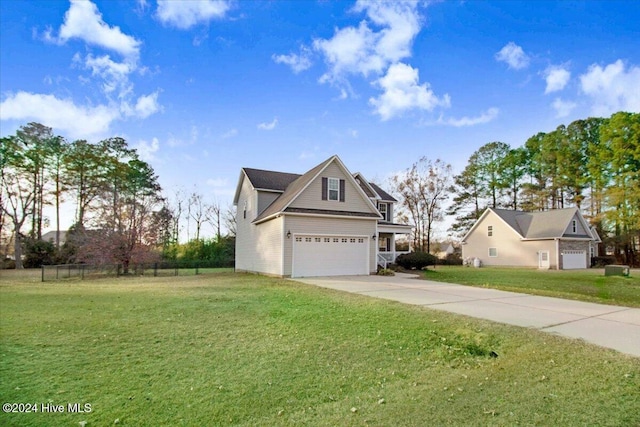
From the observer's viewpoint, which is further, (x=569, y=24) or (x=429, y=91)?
(x=429, y=91)

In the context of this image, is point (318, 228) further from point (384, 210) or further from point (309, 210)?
point (384, 210)

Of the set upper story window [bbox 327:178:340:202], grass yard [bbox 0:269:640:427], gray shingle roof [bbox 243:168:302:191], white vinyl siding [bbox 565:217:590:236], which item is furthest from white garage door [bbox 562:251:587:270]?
grass yard [bbox 0:269:640:427]

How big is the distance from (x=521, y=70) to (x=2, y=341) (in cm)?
1799

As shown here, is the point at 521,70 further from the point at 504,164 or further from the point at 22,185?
the point at 22,185

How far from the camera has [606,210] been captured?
33.7 metres

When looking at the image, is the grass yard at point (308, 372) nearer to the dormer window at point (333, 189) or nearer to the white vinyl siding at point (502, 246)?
the dormer window at point (333, 189)

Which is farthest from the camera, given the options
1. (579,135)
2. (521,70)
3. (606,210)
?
(579,135)

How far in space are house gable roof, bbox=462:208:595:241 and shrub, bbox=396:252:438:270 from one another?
15176 mm

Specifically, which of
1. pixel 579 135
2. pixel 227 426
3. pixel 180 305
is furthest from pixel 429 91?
pixel 579 135

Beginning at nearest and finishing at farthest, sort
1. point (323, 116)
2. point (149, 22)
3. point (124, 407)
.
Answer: point (124, 407)
point (149, 22)
point (323, 116)

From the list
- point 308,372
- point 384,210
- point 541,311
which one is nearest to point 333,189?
point 384,210

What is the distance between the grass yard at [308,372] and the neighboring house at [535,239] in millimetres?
28478

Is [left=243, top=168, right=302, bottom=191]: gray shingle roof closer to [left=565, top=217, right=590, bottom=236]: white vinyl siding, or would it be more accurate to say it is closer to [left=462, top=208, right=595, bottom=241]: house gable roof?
[left=462, top=208, right=595, bottom=241]: house gable roof

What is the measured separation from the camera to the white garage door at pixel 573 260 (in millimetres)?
30062
